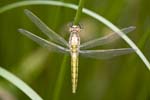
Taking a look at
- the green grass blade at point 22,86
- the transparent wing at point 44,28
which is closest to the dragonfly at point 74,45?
Answer: the transparent wing at point 44,28

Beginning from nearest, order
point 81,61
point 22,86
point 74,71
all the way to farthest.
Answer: point 22,86, point 74,71, point 81,61

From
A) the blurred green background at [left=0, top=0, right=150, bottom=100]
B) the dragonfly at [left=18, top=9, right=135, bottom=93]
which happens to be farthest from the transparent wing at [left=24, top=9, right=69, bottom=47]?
the blurred green background at [left=0, top=0, right=150, bottom=100]

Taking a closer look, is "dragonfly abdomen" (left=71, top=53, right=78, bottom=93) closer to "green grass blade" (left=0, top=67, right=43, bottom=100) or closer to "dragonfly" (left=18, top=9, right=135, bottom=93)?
"dragonfly" (left=18, top=9, right=135, bottom=93)

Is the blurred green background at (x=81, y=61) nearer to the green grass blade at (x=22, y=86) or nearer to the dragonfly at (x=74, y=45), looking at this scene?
the dragonfly at (x=74, y=45)

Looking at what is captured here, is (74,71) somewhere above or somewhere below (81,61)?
below

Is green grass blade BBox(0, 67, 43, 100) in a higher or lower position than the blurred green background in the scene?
lower

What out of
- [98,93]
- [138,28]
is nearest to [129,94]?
[98,93]

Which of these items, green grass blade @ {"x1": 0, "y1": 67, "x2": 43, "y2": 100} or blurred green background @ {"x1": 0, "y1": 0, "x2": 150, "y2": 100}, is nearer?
green grass blade @ {"x1": 0, "y1": 67, "x2": 43, "y2": 100}

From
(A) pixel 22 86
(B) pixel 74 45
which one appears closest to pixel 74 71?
(B) pixel 74 45

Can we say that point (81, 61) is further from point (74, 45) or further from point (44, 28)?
point (44, 28)
